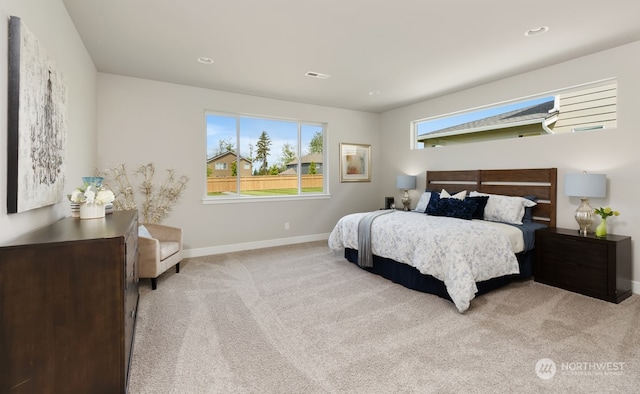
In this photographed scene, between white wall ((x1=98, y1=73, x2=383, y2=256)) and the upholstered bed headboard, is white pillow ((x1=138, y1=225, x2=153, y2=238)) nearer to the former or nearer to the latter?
white wall ((x1=98, y1=73, x2=383, y2=256))

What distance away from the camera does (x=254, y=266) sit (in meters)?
4.24

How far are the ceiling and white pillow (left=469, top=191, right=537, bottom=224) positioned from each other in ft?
5.48

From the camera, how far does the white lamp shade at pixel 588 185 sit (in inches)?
127

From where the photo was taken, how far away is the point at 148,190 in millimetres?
4293

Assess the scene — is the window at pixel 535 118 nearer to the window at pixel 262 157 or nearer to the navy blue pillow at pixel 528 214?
the navy blue pillow at pixel 528 214

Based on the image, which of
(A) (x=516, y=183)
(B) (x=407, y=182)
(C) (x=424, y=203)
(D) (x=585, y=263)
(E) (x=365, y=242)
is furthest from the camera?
(B) (x=407, y=182)

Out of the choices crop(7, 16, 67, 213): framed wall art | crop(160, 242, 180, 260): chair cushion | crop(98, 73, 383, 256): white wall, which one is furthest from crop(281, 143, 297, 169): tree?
crop(7, 16, 67, 213): framed wall art

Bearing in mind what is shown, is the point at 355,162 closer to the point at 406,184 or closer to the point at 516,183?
the point at 406,184

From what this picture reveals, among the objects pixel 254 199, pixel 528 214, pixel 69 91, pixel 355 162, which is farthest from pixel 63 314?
pixel 355 162

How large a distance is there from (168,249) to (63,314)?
2211 mm

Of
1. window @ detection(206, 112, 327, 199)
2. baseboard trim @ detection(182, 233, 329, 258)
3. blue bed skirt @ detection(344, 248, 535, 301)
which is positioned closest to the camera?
blue bed skirt @ detection(344, 248, 535, 301)

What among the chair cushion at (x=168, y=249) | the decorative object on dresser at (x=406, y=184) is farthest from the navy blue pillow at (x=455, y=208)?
the chair cushion at (x=168, y=249)

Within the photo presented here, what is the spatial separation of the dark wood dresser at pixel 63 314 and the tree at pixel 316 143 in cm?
454

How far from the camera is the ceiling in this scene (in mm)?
2535
